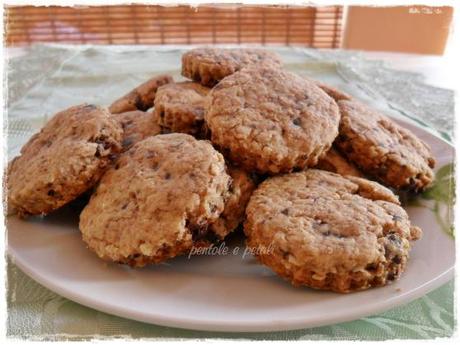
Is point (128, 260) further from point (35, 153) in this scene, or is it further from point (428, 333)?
point (428, 333)

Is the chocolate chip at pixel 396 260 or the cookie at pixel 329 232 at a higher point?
the cookie at pixel 329 232

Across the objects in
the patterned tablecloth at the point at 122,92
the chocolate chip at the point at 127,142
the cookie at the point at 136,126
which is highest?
the cookie at the point at 136,126

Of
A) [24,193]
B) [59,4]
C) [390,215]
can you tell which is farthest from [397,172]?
[59,4]

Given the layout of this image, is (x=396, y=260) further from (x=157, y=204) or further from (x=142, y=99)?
(x=142, y=99)

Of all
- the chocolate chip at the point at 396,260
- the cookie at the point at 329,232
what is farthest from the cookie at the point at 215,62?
the chocolate chip at the point at 396,260

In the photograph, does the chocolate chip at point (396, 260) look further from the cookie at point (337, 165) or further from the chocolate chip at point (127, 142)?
the chocolate chip at point (127, 142)

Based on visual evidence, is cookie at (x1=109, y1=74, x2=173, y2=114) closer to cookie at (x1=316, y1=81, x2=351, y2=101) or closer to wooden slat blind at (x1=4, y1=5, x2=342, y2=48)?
cookie at (x1=316, y1=81, x2=351, y2=101)
